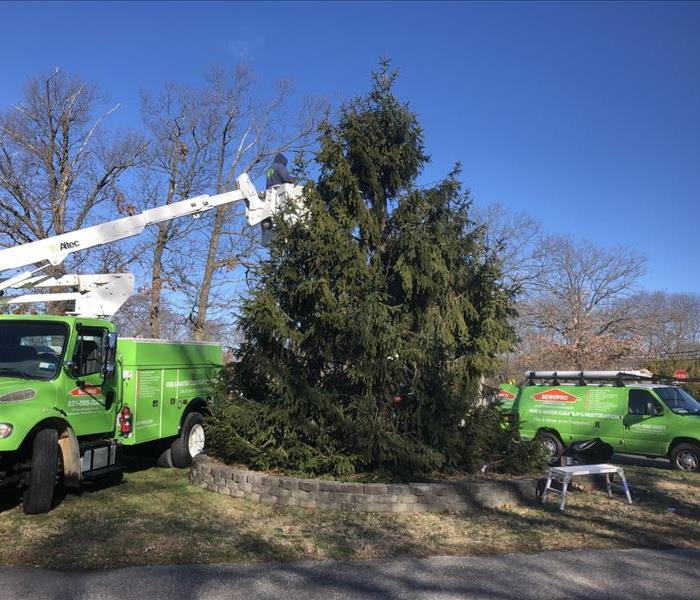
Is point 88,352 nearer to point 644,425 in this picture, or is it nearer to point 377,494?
point 377,494

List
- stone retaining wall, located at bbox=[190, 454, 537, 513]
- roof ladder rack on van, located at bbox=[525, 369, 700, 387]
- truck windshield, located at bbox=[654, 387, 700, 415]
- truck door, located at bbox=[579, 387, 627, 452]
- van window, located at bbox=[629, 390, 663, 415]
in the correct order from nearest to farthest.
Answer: stone retaining wall, located at bbox=[190, 454, 537, 513], truck windshield, located at bbox=[654, 387, 700, 415], van window, located at bbox=[629, 390, 663, 415], truck door, located at bbox=[579, 387, 627, 452], roof ladder rack on van, located at bbox=[525, 369, 700, 387]

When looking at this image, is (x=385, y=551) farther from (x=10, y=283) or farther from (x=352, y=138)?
(x=10, y=283)

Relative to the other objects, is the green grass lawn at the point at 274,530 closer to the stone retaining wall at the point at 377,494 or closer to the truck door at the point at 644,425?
the stone retaining wall at the point at 377,494

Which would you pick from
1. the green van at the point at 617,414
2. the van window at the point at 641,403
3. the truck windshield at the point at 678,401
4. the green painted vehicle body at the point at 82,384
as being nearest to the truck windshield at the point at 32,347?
the green painted vehicle body at the point at 82,384

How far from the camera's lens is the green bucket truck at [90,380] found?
22.6 ft

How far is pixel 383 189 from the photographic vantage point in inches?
398

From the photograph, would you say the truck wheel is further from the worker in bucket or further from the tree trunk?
the tree trunk

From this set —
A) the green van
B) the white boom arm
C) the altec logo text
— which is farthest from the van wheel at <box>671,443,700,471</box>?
the white boom arm

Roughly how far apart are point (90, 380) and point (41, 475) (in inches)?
58.4

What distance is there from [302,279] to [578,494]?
517cm

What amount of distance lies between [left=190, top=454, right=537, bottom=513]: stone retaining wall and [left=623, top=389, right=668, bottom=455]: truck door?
6.75m

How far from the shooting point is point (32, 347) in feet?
25.2

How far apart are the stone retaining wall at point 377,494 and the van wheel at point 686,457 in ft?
21.9

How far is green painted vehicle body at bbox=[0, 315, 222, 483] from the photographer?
270 inches
